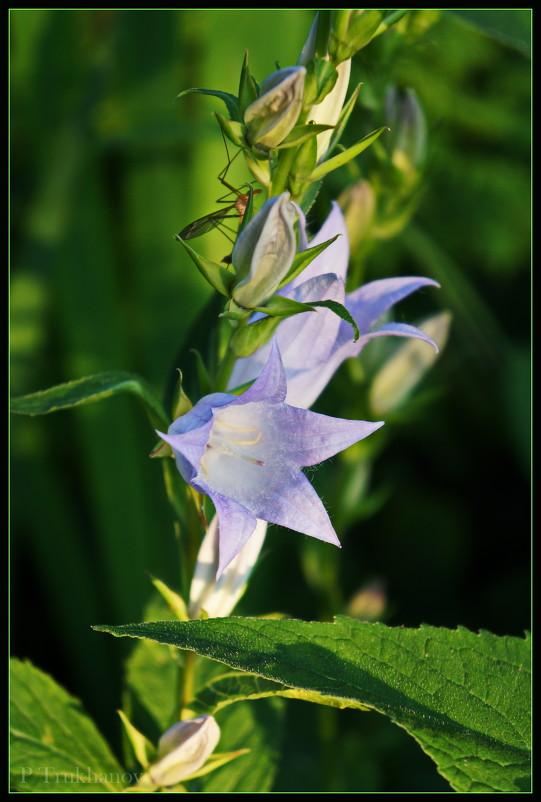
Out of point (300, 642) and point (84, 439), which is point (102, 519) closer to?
point (84, 439)

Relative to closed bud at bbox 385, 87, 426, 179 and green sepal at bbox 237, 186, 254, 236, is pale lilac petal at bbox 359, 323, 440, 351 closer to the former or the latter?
green sepal at bbox 237, 186, 254, 236

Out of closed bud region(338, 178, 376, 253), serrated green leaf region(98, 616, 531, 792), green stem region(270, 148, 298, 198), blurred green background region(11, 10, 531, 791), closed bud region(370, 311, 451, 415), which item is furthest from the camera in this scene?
blurred green background region(11, 10, 531, 791)

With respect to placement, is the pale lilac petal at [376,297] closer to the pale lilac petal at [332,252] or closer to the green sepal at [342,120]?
the pale lilac petal at [332,252]

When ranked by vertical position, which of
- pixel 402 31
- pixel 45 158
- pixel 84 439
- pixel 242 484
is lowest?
pixel 84 439

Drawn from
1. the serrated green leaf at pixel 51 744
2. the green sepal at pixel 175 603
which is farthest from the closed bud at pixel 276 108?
the serrated green leaf at pixel 51 744

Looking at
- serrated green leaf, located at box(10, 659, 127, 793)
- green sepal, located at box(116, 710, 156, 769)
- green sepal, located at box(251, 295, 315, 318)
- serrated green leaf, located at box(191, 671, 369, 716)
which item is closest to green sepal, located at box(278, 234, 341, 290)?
green sepal, located at box(251, 295, 315, 318)
